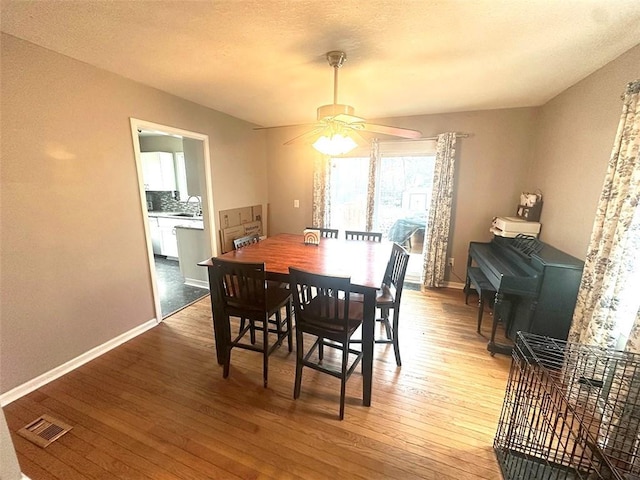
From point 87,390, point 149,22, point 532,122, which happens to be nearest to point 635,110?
point 532,122

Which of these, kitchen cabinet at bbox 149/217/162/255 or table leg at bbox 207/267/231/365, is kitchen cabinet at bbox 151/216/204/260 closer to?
kitchen cabinet at bbox 149/217/162/255

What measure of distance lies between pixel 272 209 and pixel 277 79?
8.70ft

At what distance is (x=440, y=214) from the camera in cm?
380

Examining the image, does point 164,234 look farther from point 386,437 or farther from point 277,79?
point 386,437

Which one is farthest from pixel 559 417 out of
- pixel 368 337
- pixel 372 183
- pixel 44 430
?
pixel 372 183

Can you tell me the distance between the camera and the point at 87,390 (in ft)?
6.73

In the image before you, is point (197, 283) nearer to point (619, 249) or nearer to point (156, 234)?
point (156, 234)

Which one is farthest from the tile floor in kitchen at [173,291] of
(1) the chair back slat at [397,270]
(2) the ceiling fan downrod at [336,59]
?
(2) the ceiling fan downrod at [336,59]

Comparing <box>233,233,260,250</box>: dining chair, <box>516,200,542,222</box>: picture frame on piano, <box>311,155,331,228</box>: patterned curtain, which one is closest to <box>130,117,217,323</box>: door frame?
<box>233,233,260,250</box>: dining chair

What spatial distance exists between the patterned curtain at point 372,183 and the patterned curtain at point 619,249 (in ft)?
8.39

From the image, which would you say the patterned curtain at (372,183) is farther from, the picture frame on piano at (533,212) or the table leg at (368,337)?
the table leg at (368,337)

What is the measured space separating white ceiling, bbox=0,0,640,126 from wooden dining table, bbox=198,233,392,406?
1.60 m

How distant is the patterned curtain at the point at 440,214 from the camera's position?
3646 mm

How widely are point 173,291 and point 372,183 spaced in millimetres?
3297
